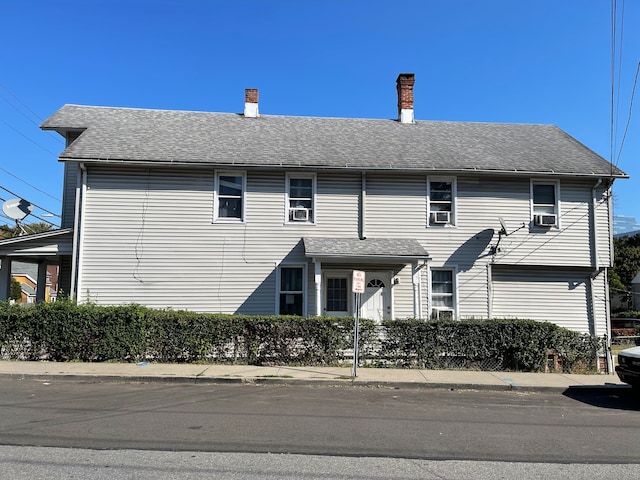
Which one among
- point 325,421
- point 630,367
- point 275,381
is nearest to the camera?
point 325,421

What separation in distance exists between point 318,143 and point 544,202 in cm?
751

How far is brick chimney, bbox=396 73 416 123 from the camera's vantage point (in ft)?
60.8

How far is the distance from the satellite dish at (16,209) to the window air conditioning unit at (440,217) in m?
13.6

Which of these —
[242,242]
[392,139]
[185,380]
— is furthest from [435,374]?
[392,139]

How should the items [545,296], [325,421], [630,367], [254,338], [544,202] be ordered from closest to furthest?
[325,421]
[630,367]
[254,338]
[545,296]
[544,202]

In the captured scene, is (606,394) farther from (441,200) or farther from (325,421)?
(441,200)

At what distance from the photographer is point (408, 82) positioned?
60.8 ft

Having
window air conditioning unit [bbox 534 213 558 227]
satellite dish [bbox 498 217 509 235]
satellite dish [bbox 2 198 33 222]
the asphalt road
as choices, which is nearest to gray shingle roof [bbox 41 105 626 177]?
window air conditioning unit [bbox 534 213 558 227]

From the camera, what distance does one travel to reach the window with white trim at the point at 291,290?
1468 centimetres

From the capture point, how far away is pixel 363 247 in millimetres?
14023

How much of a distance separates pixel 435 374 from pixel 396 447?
5395 millimetres

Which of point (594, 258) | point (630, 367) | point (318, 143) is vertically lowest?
→ point (630, 367)

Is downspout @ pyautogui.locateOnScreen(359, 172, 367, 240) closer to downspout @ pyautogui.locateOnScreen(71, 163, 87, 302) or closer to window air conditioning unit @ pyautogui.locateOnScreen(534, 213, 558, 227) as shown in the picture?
window air conditioning unit @ pyautogui.locateOnScreen(534, 213, 558, 227)

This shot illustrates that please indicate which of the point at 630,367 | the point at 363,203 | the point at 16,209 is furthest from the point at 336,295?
the point at 16,209
